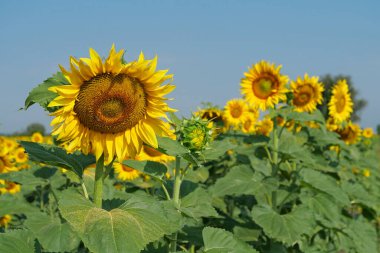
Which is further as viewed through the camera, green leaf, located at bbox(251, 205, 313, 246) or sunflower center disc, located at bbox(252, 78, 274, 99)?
sunflower center disc, located at bbox(252, 78, 274, 99)

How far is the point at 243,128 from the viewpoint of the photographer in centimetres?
731

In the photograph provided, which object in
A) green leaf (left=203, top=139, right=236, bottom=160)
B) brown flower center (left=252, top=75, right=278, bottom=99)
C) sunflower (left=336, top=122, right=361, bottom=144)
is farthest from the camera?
sunflower (left=336, top=122, right=361, bottom=144)

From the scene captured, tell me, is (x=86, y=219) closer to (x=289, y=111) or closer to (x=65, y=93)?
(x=65, y=93)

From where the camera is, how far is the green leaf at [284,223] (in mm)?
3463

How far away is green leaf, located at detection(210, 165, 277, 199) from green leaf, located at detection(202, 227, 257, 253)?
1.05m

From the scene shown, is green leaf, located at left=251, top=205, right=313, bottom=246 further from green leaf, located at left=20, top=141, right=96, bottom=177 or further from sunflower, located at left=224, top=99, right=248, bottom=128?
sunflower, located at left=224, top=99, right=248, bottom=128

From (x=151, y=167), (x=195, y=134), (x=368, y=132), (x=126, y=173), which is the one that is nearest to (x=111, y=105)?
(x=195, y=134)

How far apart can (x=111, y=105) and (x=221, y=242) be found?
104 centimetres

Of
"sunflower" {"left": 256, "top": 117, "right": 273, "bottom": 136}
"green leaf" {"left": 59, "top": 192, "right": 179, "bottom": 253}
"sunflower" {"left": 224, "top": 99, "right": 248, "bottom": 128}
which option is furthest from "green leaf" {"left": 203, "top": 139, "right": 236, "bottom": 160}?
"sunflower" {"left": 224, "top": 99, "right": 248, "bottom": 128}

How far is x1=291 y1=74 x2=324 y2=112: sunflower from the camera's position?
5.50 m

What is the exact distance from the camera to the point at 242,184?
387 centimetres

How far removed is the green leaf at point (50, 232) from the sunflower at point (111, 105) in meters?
1.16

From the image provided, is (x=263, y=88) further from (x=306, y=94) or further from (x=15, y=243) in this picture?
(x=15, y=243)

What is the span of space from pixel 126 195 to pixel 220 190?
3.51ft
